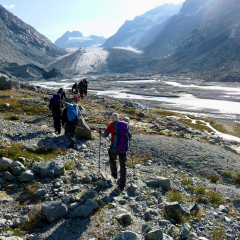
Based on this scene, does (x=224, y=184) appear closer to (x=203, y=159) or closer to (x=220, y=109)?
(x=203, y=159)

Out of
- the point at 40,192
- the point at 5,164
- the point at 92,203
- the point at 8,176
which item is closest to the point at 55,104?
the point at 5,164

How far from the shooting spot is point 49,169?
24.0ft

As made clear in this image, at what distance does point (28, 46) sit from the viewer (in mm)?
183875

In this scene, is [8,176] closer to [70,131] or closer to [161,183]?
[70,131]

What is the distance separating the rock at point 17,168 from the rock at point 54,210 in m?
2.29

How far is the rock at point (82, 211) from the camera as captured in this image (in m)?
5.56

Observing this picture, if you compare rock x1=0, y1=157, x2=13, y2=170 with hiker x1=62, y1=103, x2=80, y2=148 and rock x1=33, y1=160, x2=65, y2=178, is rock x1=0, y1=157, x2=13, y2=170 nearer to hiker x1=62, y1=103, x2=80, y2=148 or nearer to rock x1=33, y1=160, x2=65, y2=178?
rock x1=33, y1=160, x2=65, y2=178

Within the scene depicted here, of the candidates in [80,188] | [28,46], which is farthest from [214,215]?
[28,46]

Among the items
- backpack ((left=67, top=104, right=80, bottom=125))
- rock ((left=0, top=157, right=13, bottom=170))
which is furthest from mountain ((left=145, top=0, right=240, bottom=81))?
rock ((left=0, top=157, right=13, bottom=170))

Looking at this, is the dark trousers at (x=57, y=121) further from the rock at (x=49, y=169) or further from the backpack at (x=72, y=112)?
the rock at (x=49, y=169)

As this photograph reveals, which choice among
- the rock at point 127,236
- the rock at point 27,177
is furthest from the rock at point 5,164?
the rock at point 127,236

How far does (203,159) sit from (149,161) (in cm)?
401

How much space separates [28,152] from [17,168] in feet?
7.00

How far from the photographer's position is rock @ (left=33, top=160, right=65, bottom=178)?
23.6ft
